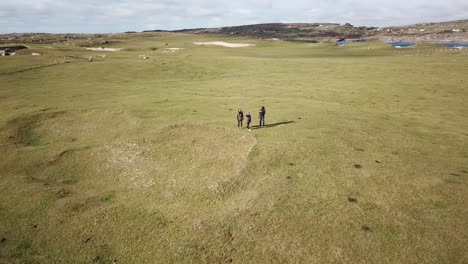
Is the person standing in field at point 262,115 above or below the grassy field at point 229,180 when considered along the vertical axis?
above

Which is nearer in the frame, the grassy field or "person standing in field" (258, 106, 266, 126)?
the grassy field

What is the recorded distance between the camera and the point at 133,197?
25062 millimetres

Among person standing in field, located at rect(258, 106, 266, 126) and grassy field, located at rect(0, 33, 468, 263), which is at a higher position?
person standing in field, located at rect(258, 106, 266, 126)

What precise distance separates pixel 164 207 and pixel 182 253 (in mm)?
5443

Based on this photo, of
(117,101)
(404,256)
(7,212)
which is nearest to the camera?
(404,256)

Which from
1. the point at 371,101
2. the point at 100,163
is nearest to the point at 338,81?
the point at 371,101

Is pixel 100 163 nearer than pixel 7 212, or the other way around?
pixel 7 212

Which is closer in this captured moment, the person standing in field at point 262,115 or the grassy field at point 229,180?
the grassy field at point 229,180

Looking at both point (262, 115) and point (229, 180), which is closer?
point (229, 180)

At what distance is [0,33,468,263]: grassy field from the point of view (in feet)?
62.3

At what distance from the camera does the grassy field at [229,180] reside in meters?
19.0

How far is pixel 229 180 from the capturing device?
84.2 feet

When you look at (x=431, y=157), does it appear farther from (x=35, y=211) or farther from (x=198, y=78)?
(x=198, y=78)

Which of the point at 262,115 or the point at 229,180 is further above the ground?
the point at 262,115
